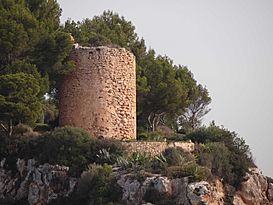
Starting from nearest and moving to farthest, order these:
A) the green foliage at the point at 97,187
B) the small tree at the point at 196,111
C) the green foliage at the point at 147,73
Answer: the green foliage at the point at 97,187 < the green foliage at the point at 147,73 < the small tree at the point at 196,111

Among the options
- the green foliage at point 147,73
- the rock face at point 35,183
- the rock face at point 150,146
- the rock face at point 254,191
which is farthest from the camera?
the green foliage at point 147,73

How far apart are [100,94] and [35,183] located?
5725 millimetres

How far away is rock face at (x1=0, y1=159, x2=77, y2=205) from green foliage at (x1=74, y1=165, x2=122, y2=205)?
1.07 m

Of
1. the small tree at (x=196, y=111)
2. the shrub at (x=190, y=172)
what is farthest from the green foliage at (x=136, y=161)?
the small tree at (x=196, y=111)

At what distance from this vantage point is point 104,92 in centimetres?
3105

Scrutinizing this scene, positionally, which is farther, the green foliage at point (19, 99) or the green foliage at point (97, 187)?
the green foliage at point (19, 99)

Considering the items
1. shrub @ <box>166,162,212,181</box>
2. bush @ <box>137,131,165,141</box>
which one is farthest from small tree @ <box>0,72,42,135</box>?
shrub @ <box>166,162,212,181</box>

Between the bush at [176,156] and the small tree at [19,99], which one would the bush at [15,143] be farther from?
the bush at [176,156]

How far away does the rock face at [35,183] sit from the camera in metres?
27.2

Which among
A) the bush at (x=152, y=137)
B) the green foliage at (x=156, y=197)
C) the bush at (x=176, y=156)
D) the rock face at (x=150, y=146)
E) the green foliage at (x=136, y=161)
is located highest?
the bush at (x=152, y=137)

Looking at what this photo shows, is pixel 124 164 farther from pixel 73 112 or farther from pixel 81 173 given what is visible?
pixel 73 112

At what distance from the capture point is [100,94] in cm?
3094

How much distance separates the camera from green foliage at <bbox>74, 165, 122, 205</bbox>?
81.1 feet

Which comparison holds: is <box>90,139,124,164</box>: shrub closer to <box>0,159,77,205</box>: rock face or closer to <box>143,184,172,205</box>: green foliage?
<box>0,159,77,205</box>: rock face
